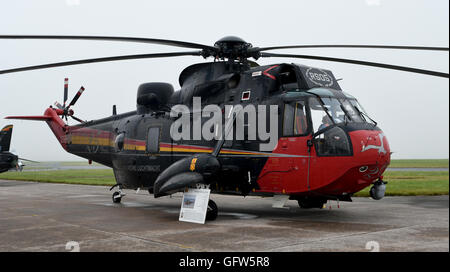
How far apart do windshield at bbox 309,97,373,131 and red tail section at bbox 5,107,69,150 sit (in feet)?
39.8

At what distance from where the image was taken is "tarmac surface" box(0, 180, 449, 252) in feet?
22.7

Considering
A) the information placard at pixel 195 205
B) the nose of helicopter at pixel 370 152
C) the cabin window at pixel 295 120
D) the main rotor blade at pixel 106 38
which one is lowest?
the information placard at pixel 195 205

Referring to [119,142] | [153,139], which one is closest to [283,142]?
[153,139]

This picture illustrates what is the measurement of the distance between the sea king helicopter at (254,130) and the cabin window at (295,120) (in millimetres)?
24

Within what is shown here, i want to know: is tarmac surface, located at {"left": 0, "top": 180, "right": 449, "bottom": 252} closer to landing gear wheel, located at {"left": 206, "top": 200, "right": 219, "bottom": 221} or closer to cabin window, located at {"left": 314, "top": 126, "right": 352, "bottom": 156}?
landing gear wheel, located at {"left": 206, "top": 200, "right": 219, "bottom": 221}

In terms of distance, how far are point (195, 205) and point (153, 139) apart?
3.50m

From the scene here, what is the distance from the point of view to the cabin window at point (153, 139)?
1275 cm

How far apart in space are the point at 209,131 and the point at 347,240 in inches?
202

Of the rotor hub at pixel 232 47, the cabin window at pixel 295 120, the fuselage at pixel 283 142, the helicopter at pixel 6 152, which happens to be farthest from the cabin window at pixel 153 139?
the helicopter at pixel 6 152

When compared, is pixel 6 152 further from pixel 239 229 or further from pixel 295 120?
pixel 295 120

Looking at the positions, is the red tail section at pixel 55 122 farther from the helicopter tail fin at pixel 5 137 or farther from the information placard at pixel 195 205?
the helicopter tail fin at pixel 5 137

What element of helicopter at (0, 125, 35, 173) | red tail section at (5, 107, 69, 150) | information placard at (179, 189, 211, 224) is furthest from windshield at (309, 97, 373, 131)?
helicopter at (0, 125, 35, 173)

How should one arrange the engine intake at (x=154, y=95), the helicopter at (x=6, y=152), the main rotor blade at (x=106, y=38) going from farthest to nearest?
the helicopter at (x=6, y=152) → the engine intake at (x=154, y=95) → the main rotor blade at (x=106, y=38)

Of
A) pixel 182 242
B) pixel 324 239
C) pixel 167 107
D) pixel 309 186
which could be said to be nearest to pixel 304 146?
pixel 309 186
